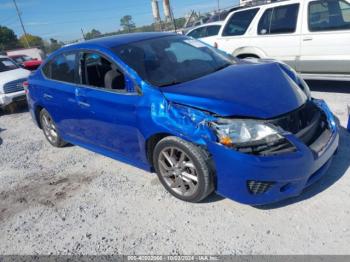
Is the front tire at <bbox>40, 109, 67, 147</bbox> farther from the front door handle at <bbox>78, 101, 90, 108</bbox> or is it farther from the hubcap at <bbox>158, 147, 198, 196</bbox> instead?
the hubcap at <bbox>158, 147, 198, 196</bbox>

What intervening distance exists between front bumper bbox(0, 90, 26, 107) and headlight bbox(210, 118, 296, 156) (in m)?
7.74

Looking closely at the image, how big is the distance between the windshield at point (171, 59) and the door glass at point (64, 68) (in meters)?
0.91

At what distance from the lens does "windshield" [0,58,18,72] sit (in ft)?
32.0

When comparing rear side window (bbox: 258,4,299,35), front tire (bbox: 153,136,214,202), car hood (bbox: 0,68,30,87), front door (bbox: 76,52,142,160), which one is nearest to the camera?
front tire (bbox: 153,136,214,202)

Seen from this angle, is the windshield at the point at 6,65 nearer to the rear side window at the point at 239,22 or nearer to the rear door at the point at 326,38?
the rear side window at the point at 239,22

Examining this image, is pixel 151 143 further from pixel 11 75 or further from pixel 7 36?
pixel 7 36

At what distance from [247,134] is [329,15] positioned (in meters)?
4.22

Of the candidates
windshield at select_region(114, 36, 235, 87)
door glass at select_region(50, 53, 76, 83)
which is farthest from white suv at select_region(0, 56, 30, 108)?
windshield at select_region(114, 36, 235, 87)

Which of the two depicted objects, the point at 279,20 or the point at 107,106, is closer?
the point at 107,106

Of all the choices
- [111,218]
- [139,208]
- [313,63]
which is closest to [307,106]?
[139,208]

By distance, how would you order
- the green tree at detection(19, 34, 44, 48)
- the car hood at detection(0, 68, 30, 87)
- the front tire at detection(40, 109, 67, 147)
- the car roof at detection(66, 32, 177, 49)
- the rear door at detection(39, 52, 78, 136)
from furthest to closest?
1. the green tree at detection(19, 34, 44, 48)
2. the car hood at detection(0, 68, 30, 87)
3. the front tire at detection(40, 109, 67, 147)
4. the rear door at detection(39, 52, 78, 136)
5. the car roof at detection(66, 32, 177, 49)

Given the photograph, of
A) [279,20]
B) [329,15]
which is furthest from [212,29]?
[329,15]

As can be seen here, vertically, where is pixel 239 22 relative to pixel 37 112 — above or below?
above

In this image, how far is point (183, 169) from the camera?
324cm
